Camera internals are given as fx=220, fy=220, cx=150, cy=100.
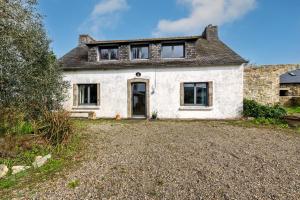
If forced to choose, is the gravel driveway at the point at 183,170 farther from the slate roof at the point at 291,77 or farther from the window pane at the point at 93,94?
the slate roof at the point at 291,77

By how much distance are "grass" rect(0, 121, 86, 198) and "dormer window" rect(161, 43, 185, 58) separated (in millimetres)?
9801

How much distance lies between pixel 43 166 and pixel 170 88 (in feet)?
34.3

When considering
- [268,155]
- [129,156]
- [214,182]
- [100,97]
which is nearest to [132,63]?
[100,97]

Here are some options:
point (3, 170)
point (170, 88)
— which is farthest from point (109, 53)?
point (3, 170)

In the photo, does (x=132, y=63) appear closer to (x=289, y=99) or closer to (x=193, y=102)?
(x=193, y=102)

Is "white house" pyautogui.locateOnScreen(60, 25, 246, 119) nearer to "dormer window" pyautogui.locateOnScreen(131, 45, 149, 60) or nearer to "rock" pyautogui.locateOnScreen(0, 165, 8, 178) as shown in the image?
"dormer window" pyautogui.locateOnScreen(131, 45, 149, 60)

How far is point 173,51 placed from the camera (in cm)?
1564

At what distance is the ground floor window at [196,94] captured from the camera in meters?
14.8

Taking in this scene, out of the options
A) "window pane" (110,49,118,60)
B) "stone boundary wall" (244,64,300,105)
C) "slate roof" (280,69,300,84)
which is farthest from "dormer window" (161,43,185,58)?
"slate roof" (280,69,300,84)

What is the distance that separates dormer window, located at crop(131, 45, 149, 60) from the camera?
1597 centimetres

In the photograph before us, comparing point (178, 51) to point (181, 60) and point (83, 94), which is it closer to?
point (181, 60)

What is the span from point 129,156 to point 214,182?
2.63m

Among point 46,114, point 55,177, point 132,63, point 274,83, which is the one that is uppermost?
point 132,63

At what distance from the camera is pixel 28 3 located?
761cm
